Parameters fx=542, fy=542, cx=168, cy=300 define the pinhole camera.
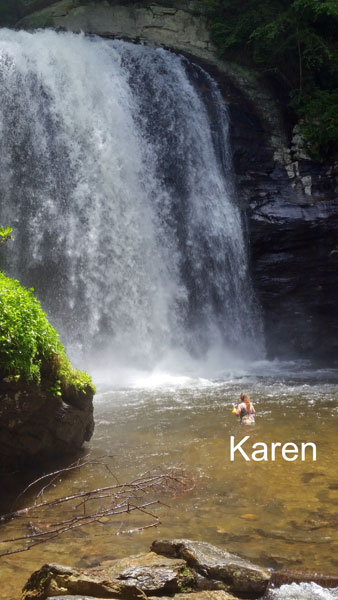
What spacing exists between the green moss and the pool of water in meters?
1.15

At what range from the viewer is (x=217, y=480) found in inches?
243

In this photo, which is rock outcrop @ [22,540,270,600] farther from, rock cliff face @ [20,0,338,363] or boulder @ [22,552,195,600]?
rock cliff face @ [20,0,338,363]

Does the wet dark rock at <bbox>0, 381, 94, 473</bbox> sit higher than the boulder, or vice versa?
the wet dark rock at <bbox>0, 381, 94, 473</bbox>

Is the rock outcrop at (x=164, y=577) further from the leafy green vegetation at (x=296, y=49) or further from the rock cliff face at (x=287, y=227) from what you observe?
the leafy green vegetation at (x=296, y=49)

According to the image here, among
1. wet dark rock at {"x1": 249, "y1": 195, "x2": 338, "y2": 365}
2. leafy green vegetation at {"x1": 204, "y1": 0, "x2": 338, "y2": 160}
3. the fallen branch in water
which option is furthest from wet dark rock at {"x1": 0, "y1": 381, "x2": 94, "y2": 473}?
leafy green vegetation at {"x1": 204, "y1": 0, "x2": 338, "y2": 160}

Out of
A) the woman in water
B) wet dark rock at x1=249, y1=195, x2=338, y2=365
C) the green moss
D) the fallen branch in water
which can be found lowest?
the fallen branch in water

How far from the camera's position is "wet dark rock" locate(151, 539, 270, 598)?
3.84 m

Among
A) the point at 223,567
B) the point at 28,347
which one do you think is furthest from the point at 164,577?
the point at 28,347

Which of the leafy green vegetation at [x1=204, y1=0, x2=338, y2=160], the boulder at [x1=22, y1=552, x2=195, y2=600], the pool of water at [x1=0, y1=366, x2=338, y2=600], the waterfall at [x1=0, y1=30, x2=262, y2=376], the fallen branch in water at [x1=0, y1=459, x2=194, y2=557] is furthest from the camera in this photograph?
the leafy green vegetation at [x1=204, y1=0, x2=338, y2=160]

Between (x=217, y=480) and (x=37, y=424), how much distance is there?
2291mm

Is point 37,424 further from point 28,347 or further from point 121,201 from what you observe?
point 121,201

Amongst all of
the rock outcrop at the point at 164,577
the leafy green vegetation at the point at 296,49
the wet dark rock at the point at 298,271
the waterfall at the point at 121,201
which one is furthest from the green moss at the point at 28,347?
the leafy green vegetation at the point at 296,49

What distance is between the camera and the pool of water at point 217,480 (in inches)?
176

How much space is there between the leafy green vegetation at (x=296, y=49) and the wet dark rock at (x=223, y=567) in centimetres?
1580
